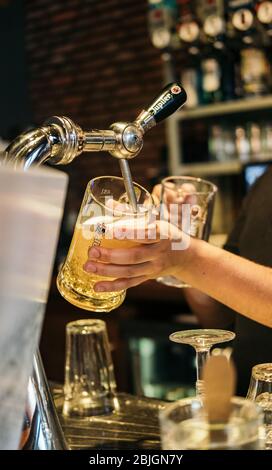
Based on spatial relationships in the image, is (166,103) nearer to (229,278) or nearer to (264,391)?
(229,278)

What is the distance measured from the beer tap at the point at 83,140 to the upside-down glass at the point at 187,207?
354mm

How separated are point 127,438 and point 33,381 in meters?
0.33

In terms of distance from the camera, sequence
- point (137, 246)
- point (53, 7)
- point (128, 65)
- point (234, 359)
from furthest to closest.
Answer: point (53, 7)
point (128, 65)
point (234, 359)
point (137, 246)

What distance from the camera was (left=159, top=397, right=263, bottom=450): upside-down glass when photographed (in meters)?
0.70

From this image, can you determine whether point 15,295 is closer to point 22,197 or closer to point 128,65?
point 22,197

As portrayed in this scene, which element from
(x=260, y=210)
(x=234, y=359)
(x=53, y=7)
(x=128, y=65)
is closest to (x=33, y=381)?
(x=234, y=359)

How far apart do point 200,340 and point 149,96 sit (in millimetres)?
4182

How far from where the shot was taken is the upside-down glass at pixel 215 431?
0.70m

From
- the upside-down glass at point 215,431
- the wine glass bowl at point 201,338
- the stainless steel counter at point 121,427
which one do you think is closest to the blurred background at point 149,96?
the stainless steel counter at point 121,427

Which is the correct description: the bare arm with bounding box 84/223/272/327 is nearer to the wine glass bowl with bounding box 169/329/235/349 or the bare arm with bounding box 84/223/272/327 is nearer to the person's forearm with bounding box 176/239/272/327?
the person's forearm with bounding box 176/239/272/327

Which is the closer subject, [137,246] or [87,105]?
[137,246]

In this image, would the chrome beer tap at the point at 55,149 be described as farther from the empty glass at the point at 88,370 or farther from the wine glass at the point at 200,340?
the empty glass at the point at 88,370

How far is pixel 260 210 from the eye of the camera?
72.2 inches
